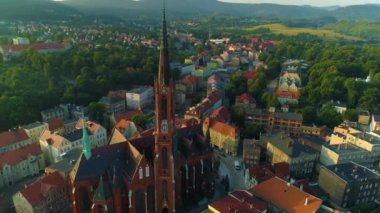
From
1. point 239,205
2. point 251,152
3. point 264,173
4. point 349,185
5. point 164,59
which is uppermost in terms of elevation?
point 164,59

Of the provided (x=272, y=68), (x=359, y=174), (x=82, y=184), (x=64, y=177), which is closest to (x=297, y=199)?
(x=359, y=174)

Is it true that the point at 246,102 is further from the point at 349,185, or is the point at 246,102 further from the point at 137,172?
the point at 137,172

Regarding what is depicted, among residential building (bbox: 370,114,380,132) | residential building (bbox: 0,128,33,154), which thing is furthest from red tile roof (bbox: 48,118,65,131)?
residential building (bbox: 370,114,380,132)

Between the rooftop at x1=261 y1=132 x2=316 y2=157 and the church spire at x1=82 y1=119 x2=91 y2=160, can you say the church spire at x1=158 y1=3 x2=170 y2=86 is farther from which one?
the rooftop at x1=261 y1=132 x2=316 y2=157

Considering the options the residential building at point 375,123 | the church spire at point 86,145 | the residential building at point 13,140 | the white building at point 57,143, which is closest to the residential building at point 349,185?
the residential building at point 375,123

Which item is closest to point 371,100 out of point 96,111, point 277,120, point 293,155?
point 277,120
